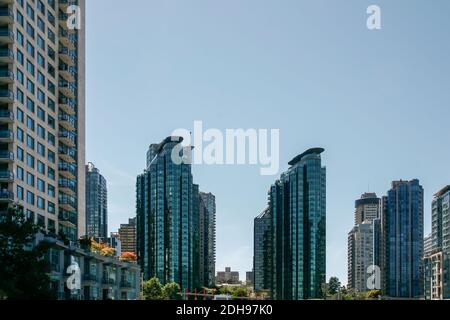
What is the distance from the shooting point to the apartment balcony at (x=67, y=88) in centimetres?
3569

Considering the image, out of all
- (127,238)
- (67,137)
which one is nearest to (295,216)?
(127,238)

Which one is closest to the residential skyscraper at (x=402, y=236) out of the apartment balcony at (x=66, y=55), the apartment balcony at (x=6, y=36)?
the apartment balcony at (x=66, y=55)

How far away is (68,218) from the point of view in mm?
36344

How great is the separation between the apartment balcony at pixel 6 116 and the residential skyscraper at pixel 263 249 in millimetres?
12799

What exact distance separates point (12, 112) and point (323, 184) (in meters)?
14.3

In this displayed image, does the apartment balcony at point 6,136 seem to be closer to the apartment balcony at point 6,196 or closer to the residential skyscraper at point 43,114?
the residential skyscraper at point 43,114

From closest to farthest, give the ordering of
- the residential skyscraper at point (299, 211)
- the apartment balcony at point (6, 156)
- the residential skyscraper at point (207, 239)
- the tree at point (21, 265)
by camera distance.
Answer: the tree at point (21, 265) < the residential skyscraper at point (207, 239) < the residential skyscraper at point (299, 211) < the apartment balcony at point (6, 156)

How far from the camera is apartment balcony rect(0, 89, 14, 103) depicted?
94.8 ft

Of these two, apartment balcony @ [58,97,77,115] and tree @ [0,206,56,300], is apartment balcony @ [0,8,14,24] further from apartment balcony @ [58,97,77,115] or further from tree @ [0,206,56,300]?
tree @ [0,206,56,300]

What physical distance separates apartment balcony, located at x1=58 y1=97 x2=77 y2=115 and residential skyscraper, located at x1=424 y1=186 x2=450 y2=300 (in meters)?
27.6

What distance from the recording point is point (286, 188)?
77.2ft

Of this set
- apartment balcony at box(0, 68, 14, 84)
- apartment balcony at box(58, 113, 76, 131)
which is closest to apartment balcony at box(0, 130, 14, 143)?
apartment balcony at box(0, 68, 14, 84)
